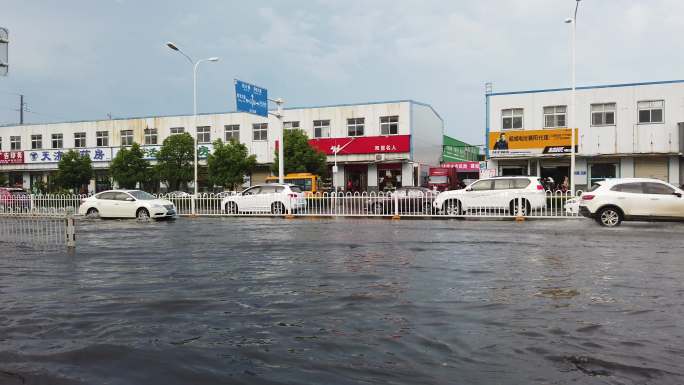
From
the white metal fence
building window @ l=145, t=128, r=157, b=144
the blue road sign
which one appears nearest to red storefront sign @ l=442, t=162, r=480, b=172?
the blue road sign

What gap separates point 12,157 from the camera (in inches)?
2057

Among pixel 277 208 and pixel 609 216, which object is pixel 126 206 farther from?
Result: pixel 609 216

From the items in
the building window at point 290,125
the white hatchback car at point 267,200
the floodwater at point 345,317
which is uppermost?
the building window at point 290,125

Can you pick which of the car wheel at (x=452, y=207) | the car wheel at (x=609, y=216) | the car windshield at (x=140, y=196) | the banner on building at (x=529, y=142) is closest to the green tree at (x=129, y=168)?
the car windshield at (x=140, y=196)

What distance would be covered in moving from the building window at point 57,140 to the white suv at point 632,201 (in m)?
50.1

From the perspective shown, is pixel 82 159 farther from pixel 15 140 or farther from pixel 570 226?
pixel 570 226

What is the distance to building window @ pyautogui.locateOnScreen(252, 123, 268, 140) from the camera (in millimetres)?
45406

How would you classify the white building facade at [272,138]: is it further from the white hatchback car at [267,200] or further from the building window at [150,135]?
the white hatchback car at [267,200]

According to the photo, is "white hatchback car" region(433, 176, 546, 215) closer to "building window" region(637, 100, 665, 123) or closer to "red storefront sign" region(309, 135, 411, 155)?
"building window" region(637, 100, 665, 123)

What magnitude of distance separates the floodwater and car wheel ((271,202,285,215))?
46.7 ft

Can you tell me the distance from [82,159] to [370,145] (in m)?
22.9

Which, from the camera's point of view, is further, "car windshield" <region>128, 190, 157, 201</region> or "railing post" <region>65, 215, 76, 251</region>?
"car windshield" <region>128, 190, 157, 201</region>

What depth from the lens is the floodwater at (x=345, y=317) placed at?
12.2ft

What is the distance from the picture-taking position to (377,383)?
345cm
